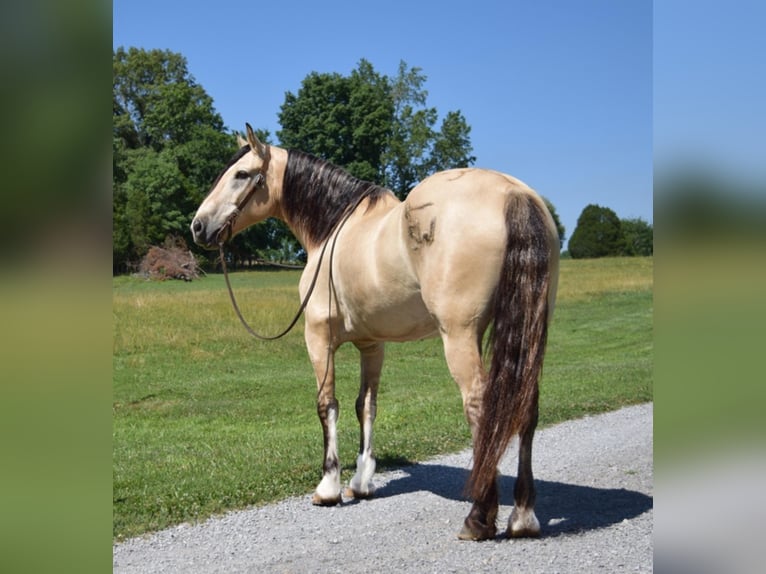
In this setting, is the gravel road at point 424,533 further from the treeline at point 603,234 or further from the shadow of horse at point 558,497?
the treeline at point 603,234

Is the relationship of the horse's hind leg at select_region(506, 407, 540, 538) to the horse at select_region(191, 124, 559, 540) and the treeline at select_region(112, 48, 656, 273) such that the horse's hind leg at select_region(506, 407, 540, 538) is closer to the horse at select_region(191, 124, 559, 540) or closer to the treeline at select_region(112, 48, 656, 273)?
the horse at select_region(191, 124, 559, 540)

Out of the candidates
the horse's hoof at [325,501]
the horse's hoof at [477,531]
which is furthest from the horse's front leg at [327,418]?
the horse's hoof at [477,531]

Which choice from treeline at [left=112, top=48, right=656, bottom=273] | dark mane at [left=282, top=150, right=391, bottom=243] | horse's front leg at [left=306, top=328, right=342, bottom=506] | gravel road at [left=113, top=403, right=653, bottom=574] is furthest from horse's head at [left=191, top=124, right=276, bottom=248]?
treeline at [left=112, top=48, right=656, bottom=273]

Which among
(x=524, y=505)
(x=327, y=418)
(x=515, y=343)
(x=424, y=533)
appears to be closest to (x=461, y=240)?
(x=515, y=343)

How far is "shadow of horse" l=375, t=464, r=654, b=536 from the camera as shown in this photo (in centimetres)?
461

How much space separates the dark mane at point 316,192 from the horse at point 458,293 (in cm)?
6

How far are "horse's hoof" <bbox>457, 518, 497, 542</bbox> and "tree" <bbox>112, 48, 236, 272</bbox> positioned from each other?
1639 centimetres

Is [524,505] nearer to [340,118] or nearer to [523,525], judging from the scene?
[523,525]

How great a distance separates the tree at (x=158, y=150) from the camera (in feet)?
74.9

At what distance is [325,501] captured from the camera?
5277 millimetres

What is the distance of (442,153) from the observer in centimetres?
3703
